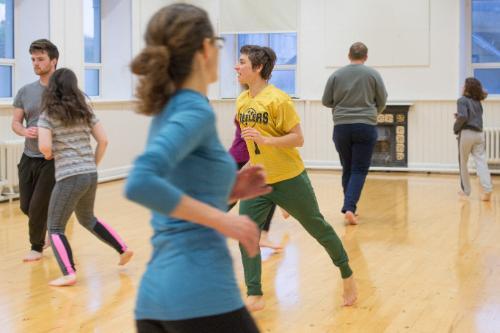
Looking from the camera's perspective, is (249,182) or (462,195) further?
(462,195)

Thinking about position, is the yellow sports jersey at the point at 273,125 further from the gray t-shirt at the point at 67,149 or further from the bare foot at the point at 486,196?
the bare foot at the point at 486,196

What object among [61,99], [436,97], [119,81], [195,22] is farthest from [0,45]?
[195,22]

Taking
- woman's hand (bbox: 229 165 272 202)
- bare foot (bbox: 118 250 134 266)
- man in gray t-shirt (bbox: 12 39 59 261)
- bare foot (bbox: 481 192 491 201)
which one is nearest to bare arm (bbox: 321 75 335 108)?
bare foot (bbox: 481 192 491 201)

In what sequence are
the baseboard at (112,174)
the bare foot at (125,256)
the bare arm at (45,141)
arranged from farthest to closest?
1. the baseboard at (112,174)
2. the bare foot at (125,256)
3. the bare arm at (45,141)

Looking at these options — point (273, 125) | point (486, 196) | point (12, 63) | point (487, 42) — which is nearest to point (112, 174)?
point (12, 63)

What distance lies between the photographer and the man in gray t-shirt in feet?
18.8

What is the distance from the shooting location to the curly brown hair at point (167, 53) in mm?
1852

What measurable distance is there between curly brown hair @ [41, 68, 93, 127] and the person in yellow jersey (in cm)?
108

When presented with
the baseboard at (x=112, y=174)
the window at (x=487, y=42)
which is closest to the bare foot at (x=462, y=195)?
the window at (x=487, y=42)

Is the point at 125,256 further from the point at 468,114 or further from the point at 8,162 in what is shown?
the point at 468,114

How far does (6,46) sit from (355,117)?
4.71 metres

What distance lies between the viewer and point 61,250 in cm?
508

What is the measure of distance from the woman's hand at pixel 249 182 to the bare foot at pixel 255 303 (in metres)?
Result: 2.45

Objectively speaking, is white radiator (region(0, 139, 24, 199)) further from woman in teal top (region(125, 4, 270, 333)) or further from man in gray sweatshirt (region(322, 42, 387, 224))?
woman in teal top (region(125, 4, 270, 333))
